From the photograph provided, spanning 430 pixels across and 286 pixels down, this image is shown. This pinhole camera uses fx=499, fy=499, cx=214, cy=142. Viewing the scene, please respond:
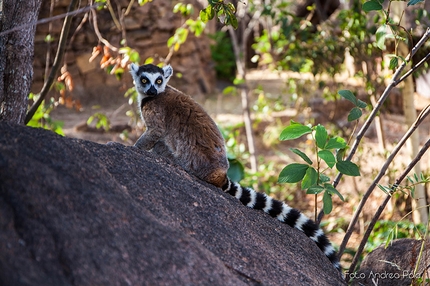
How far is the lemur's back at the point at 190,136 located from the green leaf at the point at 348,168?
846 millimetres

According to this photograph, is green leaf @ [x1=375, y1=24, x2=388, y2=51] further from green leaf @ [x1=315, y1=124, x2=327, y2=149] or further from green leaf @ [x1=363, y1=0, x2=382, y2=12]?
green leaf @ [x1=315, y1=124, x2=327, y2=149]

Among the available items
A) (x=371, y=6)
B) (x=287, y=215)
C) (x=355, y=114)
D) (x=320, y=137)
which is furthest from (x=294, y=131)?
(x=371, y=6)

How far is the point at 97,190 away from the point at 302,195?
5.69 metres

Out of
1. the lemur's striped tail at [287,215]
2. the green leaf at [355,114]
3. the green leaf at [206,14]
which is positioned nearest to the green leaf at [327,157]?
the green leaf at [355,114]

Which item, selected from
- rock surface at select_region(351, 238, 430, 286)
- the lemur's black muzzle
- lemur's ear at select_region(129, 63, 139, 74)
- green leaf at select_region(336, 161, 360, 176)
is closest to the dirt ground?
lemur's ear at select_region(129, 63, 139, 74)

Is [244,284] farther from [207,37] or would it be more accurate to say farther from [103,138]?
[207,37]

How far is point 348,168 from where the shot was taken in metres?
3.04

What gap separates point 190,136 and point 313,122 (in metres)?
4.91

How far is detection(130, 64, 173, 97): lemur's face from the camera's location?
13.5ft

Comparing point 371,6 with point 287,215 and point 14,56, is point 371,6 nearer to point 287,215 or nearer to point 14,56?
point 287,215

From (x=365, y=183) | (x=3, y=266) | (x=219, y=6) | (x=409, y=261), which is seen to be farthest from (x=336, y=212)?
(x=3, y=266)

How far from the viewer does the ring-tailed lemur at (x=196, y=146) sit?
3.41 m

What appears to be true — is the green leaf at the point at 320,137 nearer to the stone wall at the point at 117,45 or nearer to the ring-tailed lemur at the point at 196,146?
the ring-tailed lemur at the point at 196,146

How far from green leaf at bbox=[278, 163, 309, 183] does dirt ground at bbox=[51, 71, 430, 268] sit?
3.47m
